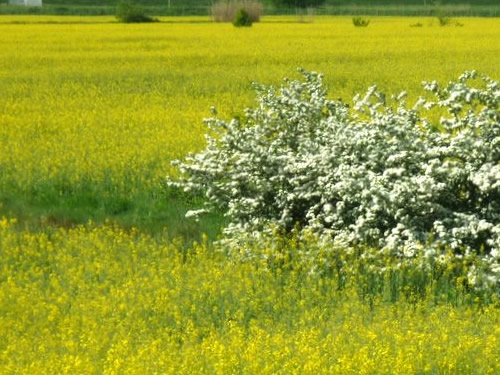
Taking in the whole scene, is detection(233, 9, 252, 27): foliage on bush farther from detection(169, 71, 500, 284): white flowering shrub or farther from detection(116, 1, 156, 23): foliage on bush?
detection(169, 71, 500, 284): white flowering shrub

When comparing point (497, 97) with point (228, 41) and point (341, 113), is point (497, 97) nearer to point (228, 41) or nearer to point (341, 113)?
→ point (341, 113)

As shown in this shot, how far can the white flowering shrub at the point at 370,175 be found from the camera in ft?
31.2

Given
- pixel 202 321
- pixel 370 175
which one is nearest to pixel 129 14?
pixel 370 175

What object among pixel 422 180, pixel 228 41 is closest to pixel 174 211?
pixel 422 180

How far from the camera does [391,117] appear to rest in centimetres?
1056

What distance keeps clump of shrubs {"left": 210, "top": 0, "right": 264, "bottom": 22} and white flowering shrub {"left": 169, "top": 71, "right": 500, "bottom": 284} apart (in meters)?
55.5

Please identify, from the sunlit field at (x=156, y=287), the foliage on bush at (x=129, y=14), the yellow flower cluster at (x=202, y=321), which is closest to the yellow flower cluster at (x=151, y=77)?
the sunlit field at (x=156, y=287)

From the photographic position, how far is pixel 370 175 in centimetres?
972

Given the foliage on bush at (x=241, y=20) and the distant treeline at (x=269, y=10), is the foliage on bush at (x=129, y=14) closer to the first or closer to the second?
the foliage on bush at (x=241, y=20)

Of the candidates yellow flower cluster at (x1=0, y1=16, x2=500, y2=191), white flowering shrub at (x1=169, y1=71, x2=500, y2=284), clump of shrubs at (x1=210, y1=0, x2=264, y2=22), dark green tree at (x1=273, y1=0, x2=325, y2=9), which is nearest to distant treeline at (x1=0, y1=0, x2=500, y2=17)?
dark green tree at (x1=273, y1=0, x2=325, y2=9)

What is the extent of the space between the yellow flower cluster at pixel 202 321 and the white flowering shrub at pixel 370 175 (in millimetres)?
761

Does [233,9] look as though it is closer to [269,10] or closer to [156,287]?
[269,10]

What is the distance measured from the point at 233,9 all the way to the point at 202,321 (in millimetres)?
59925

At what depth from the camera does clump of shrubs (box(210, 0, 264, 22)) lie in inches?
2628
